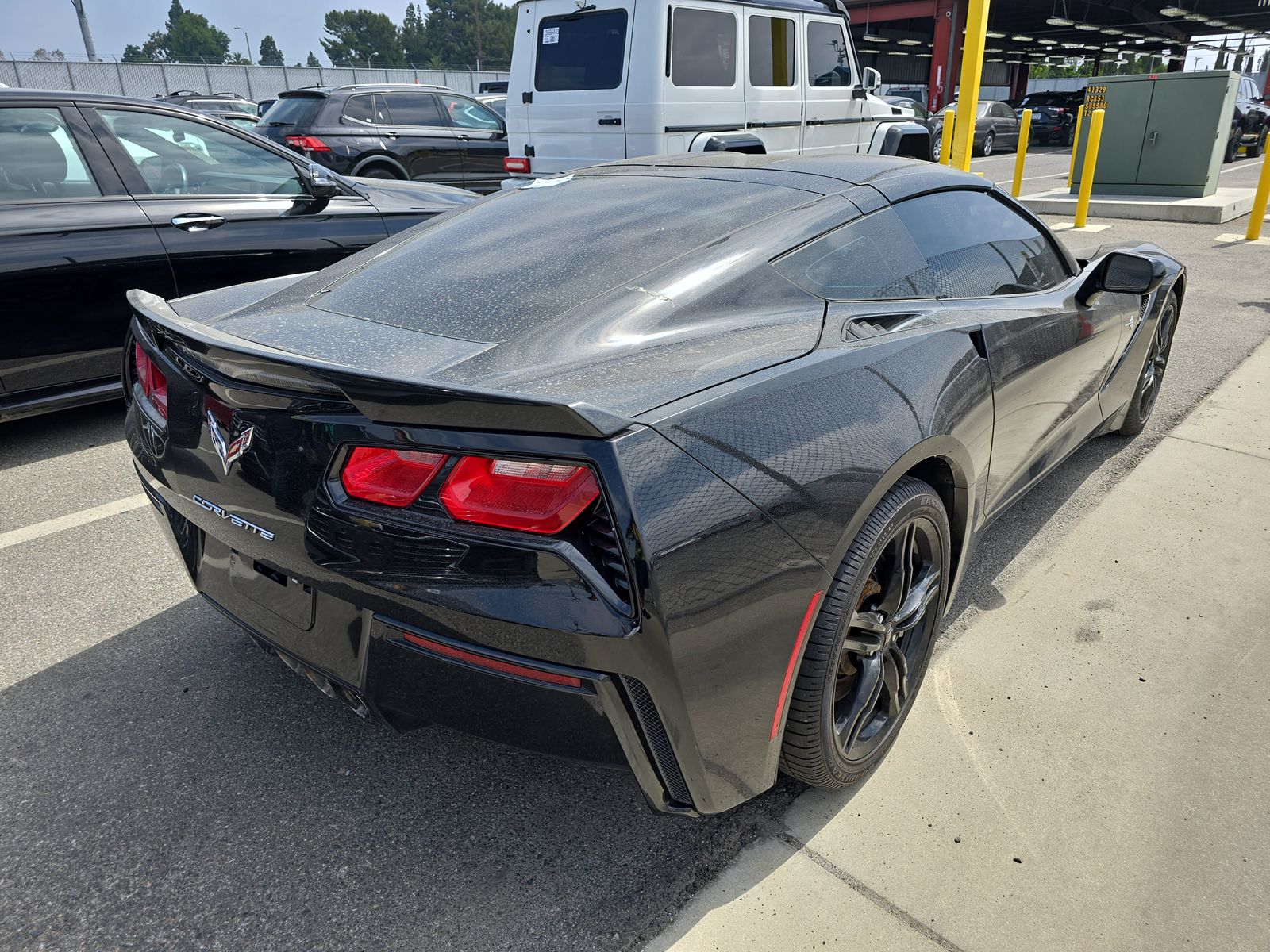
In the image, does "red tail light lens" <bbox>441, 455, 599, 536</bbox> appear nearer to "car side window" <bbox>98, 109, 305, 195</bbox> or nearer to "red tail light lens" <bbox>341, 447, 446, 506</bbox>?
"red tail light lens" <bbox>341, 447, 446, 506</bbox>

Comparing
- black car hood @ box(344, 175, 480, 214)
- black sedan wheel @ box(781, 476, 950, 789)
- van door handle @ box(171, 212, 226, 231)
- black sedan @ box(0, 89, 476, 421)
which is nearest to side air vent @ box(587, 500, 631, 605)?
black sedan wheel @ box(781, 476, 950, 789)

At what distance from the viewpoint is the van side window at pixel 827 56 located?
8898mm

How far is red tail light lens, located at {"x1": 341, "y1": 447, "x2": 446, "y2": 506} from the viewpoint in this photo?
59.7 inches

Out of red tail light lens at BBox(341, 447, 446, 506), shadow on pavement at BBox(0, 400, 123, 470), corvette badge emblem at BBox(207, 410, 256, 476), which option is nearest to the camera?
red tail light lens at BBox(341, 447, 446, 506)

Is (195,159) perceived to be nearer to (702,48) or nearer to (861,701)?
(861,701)

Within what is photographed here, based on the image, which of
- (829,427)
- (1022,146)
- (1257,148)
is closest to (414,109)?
(1022,146)

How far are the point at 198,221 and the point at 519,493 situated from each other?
374cm

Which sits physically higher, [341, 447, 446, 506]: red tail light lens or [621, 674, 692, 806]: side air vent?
[341, 447, 446, 506]: red tail light lens

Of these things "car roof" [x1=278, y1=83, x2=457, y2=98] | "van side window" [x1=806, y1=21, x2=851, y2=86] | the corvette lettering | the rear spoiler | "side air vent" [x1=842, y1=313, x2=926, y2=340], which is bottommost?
the corvette lettering

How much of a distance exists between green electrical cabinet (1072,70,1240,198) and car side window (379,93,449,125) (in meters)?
8.93

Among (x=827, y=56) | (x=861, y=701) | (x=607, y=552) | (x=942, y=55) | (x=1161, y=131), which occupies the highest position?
(x=942, y=55)

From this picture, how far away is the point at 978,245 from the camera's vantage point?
8.99ft

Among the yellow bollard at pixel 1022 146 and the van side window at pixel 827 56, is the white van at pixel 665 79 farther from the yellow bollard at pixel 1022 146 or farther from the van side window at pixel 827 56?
the yellow bollard at pixel 1022 146

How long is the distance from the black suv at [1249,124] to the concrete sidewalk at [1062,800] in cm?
2379
